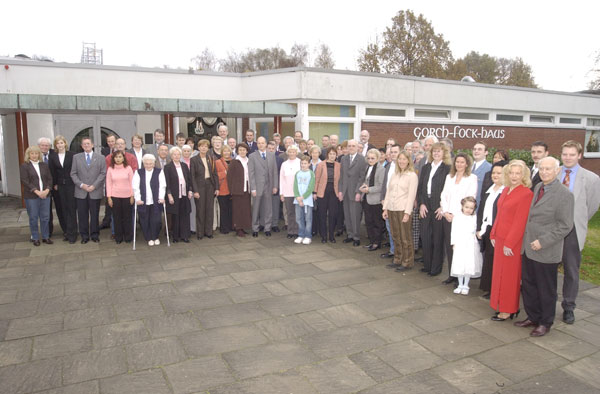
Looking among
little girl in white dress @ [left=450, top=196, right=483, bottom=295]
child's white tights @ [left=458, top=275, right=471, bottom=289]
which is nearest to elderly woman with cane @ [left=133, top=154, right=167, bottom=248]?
little girl in white dress @ [left=450, top=196, right=483, bottom=295]

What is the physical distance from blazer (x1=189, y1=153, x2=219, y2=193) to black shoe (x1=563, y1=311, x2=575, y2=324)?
6.00m

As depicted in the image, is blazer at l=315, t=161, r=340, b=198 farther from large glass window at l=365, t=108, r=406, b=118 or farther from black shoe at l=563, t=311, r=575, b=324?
large glass window at l=365, t=108, r=406, b=118

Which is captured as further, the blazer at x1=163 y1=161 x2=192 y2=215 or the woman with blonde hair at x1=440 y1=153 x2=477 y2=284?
the blazer at x1=163 y1=161 x2=192 y2=215

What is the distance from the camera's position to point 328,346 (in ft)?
13.4

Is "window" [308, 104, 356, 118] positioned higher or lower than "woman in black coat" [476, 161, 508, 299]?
higher

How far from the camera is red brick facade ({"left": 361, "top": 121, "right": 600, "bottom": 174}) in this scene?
15328mm

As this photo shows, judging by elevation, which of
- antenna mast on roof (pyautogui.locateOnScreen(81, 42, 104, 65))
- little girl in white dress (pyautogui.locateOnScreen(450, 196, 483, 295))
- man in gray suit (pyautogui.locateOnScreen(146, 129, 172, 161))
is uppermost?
antenna mast on roof (pyautogui.locateOnScreen(81, 42, 104, 65))

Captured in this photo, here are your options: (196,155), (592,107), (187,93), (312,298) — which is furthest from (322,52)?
(312,298)

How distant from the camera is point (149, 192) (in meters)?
7.58

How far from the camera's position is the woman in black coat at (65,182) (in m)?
7.82

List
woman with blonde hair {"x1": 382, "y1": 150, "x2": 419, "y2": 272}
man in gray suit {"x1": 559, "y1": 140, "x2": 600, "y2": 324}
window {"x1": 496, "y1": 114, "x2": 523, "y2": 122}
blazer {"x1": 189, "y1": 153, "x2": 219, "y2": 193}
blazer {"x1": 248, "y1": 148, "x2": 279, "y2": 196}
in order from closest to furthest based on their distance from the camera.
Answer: man in gray suit {"x1": 559, "y1": 140, "x2": 600, "y2": 324}
woman with blonde hair {"x1": 382, "y1": 150, "x2": 419, "y2": 272}
blazer {"x1": 189, "y1": 153, "x2": 219, "y2": 193}
blazer {"x1": 248, "y1": 148, "x2": 279, "y2": 196}
window {"x1": 496, "y1": 114, "x2": 523, "y2": 122}

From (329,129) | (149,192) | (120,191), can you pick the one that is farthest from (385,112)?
(120,191)

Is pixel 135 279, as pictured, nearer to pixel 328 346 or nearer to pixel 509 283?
pixel 328 346

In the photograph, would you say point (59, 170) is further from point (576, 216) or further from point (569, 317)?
point (569, 317)
